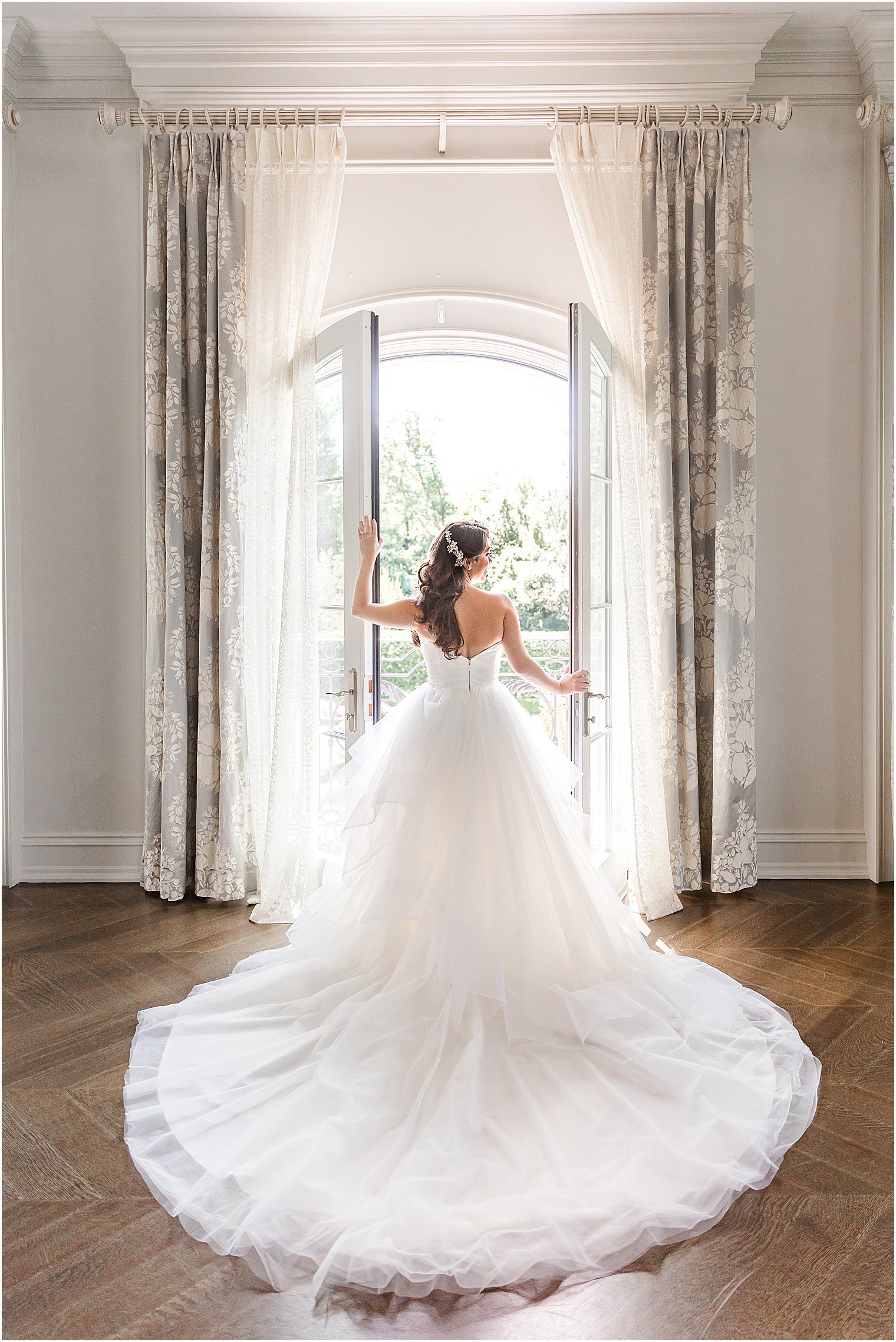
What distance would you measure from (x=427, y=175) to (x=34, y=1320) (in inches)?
185

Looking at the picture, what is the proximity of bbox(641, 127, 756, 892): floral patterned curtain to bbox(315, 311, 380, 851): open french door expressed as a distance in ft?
4.13

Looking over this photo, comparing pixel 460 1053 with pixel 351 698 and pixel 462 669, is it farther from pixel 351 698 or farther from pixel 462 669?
pixel 351 698

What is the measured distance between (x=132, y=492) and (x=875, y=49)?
3886mm

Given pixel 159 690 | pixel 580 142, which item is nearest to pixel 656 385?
pixel 580 142

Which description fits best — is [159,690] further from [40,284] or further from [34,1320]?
[34,1320]

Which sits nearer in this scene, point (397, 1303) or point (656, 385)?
point (397, 1303)

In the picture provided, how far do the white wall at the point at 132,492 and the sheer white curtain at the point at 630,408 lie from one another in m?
0.66

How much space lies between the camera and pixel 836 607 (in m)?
3.78

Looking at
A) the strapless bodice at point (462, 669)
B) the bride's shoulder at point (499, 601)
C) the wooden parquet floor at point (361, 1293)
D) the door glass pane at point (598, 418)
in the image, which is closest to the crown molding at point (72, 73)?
the door glass pane at point (598, 418)

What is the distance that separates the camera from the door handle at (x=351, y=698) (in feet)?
11.0

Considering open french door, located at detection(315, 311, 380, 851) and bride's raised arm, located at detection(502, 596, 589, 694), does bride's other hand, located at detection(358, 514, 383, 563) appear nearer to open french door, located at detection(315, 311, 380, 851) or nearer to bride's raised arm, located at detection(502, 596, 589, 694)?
open french door, located at detection(315, 311, 380, 851)

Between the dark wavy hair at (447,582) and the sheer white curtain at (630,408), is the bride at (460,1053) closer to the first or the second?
the dark wavy hair at (447,582)

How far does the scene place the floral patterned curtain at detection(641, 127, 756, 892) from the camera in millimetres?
3473

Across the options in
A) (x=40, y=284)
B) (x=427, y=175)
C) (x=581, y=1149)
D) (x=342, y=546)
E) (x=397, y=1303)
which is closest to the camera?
(x=397, y=1303)
